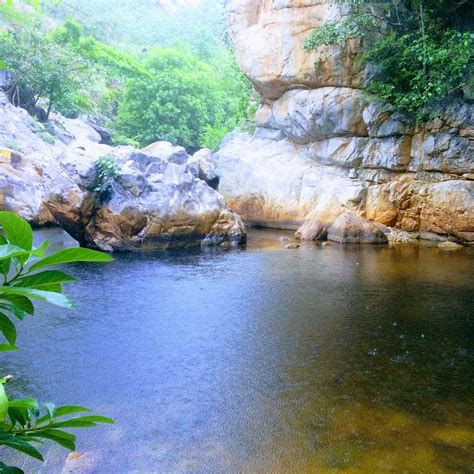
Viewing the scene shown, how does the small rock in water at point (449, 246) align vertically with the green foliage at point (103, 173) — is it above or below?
below

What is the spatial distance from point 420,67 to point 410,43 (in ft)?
2.44

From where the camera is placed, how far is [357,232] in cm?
1295

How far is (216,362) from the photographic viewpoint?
459 centimetres

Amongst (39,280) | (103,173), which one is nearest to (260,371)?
(39,280)

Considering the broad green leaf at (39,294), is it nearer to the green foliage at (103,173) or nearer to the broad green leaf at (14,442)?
the broad green leaf at (14,442)

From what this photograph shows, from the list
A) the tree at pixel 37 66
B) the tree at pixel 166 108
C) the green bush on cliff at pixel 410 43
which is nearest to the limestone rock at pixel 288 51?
the green bush on cliff at pixel 410 43

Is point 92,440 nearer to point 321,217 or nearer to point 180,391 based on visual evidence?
point 180,391

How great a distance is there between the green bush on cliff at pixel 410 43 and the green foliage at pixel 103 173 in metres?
7.67

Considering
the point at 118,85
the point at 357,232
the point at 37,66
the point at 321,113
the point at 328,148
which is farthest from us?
the point at 118,85

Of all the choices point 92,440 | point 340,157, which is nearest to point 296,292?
point 92,440

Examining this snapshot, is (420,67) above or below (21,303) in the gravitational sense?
above

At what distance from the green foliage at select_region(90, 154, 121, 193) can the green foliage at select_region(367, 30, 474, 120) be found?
835 cm

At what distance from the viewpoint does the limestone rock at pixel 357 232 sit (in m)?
12.9

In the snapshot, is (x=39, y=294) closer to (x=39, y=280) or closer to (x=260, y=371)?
(x=39, y=280)
